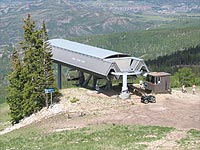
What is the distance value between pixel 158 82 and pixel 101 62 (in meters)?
8.60

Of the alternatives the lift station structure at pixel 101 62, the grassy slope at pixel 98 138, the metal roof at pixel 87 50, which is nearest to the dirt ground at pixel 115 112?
the grassy slope at pixel 98 138

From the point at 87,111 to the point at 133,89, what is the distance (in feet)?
42.2

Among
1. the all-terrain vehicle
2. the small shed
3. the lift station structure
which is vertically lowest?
the all-terrain vehicle

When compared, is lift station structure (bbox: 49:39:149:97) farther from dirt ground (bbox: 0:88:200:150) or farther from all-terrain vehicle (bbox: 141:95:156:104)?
dirt ground (bbox: 0:88:200:150)

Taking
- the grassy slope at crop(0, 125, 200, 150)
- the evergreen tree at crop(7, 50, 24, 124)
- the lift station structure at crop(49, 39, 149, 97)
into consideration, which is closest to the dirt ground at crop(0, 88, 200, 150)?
the grassy slope at crop(0, 125, 200, 150)

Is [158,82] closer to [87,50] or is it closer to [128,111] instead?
[128,111]

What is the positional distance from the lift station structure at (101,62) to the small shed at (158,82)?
144 cm

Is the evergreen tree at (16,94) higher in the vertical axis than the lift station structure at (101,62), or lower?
lower

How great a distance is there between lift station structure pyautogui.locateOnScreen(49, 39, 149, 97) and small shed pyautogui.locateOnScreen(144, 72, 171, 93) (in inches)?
56.7

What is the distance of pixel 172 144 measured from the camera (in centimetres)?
3459

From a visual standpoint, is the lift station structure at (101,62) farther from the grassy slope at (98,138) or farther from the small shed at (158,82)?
the grassy slope at (98,138)

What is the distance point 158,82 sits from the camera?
60219mm

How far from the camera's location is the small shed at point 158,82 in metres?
60.0

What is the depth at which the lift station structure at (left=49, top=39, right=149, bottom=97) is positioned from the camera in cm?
5761
